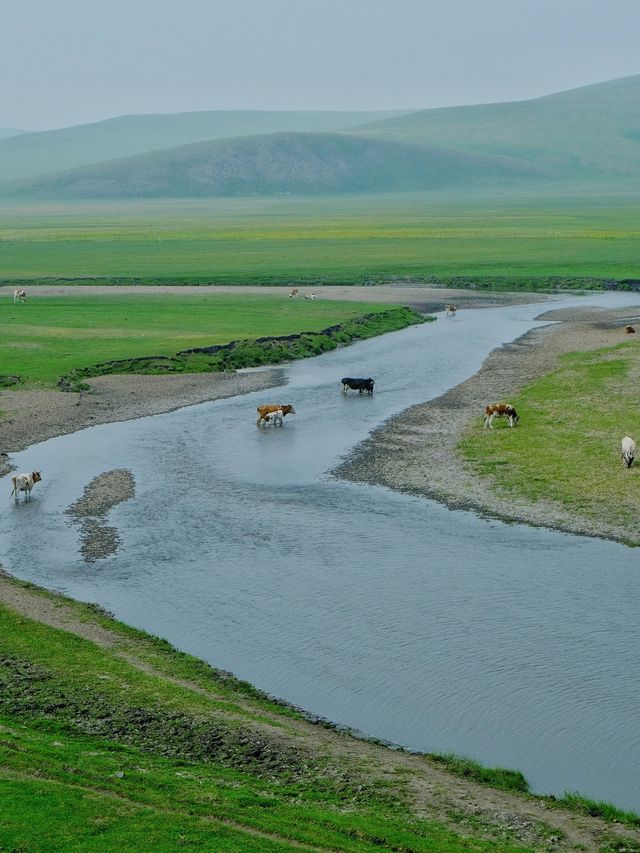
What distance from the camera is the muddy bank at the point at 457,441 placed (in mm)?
35750

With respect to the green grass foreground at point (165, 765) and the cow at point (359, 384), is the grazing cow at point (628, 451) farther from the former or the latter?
the green grass foreground at point (165, 765)

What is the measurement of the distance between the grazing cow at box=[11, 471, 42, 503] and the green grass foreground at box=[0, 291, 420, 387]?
63.8ft

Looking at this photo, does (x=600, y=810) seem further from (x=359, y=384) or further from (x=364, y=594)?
(x=359, y=384)

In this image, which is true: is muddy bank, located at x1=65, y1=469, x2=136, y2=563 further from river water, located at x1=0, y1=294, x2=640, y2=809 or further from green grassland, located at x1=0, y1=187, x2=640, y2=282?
green grassland, located at x1=0, y1=187, x2=640, y2=282

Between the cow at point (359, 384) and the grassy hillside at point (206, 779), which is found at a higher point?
the cow at point (359, 384)

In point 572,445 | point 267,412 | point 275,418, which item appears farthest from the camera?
point 275,418

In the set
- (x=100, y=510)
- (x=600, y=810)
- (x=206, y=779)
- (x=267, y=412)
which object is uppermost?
(x=267, y=412)

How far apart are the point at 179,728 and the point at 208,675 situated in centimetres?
276

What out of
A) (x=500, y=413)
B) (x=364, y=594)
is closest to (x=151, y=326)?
(x=500, y=413)

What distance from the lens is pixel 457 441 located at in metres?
45.3

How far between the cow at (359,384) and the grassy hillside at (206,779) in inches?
1297

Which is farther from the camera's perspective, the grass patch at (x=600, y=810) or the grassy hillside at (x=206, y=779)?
the grass patch at (x=600, y=810)

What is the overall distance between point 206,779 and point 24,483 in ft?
69.4

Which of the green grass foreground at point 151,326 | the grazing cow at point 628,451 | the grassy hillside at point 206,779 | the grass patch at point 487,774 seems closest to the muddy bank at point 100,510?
the grassy hillside at point 206,779
